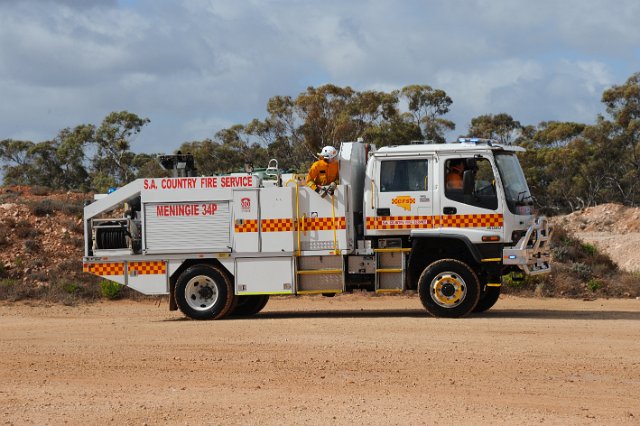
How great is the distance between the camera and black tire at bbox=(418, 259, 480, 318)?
56.4 ft

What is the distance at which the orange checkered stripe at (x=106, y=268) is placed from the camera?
18359 mm

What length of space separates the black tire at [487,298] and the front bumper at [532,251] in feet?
3.70

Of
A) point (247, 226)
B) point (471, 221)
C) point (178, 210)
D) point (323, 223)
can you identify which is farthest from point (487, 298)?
point (178, 210)

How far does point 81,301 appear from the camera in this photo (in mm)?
23438

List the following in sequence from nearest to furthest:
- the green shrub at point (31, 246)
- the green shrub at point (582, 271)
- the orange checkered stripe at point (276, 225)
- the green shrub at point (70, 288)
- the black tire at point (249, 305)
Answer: the orange checkered stripe at point (276, 225), the black tire at point (249, 305), the green shrub at point (582, 271), the green shrub at point (70, 288), the green shrub at point (31, 246)

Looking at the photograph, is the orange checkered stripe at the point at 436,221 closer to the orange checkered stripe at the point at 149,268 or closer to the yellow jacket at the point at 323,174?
the yellow jacket at the point at 323,174

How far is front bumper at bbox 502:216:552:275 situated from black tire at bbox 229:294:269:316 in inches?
192

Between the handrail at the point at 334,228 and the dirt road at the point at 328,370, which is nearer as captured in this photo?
the dirt road at the point at 328,370

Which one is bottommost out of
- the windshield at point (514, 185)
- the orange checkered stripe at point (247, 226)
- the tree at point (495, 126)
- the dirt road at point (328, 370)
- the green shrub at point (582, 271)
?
the dirt road at point (328, 370)

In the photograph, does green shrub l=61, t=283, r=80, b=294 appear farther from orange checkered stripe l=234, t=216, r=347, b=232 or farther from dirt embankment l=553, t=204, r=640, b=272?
dirt embankment l=553, t=204, r=640, b=272

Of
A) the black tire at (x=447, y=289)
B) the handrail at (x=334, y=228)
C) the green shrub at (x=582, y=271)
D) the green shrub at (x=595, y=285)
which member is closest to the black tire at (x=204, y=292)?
the handrail at (x=334, y=228)

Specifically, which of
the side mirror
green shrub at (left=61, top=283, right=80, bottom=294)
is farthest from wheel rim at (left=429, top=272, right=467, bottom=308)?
green shrub at (left=61, top=283, right=80, bottom=294)

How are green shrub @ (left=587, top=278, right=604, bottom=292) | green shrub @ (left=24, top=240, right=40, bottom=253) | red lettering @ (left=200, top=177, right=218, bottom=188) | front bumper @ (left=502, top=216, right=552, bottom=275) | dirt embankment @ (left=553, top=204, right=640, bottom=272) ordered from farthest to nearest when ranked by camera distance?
dirt embankment @ (left=553, top=204, right=640, bottom=272)
green shrub @ (left=24, top=240, right=40, bottom=253)
green shrub @ (left=587, top=278, right=604, bottom=292)
red lettering @ (left=200, top=177, right=218, bottom=188)
front bumper @ (left=502, top=216, right=552, bottom=275)

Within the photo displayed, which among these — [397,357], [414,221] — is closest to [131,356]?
[397,357]
